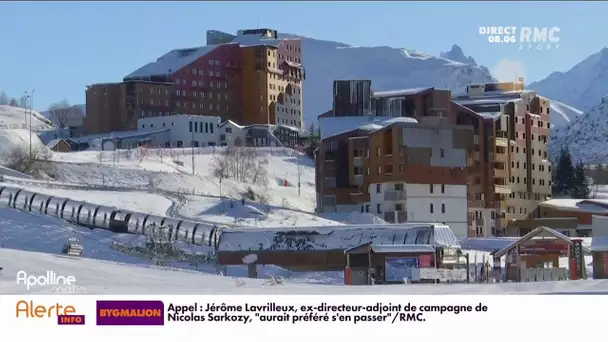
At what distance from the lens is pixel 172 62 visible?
3568 inches

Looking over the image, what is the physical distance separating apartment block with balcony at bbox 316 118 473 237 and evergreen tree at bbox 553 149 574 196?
10.6m

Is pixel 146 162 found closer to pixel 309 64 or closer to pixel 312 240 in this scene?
pixel 312 240

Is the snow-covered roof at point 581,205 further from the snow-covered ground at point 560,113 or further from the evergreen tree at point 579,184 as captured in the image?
the snow-covered ground at point 560,113

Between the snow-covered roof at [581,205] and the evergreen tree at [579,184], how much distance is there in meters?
6.39

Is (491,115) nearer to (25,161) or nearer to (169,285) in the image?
(25,161)

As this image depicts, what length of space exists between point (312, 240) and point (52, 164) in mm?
29205

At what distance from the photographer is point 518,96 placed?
63094 millimetres

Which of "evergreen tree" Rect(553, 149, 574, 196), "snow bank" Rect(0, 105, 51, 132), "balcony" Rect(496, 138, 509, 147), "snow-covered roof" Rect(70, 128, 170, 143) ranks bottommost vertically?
"evergreen tree" Rect(553, 149, 574, 196)

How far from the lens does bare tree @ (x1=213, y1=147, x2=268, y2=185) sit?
70438 mm

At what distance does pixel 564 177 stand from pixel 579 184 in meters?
0.96

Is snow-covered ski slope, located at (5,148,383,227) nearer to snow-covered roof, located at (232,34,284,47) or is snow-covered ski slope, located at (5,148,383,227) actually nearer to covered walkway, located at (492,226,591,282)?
snow-covered roof, located at (232,34,284,47)

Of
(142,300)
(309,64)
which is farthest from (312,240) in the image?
(309,64)

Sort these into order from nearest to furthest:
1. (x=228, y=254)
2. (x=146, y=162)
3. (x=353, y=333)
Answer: (x=353, y=333), (x=228, y=254), (x=146, y=162)

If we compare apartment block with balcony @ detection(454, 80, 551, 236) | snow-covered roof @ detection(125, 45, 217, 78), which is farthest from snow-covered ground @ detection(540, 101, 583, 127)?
apartment block with balcony @ detection(454, 80, 551, 236)
